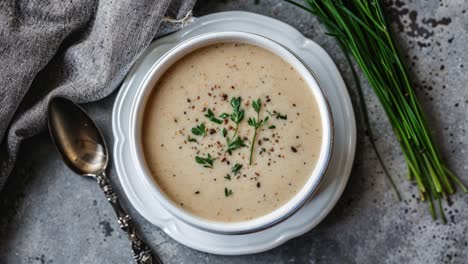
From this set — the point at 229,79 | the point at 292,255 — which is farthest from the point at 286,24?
the point at 292,255

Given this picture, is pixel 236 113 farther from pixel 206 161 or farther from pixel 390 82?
pixel 390 82

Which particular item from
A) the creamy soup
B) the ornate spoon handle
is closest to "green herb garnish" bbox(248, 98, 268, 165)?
the creamy soup

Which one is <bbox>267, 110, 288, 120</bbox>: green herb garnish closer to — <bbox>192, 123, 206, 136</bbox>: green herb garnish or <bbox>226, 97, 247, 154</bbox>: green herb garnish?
<bbox>226, 97, 247, 154</bbox>: green herb garnish

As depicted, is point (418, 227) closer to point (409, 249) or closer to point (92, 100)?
point (409, 249)

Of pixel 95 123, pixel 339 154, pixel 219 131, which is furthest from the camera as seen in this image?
pixel 95 123

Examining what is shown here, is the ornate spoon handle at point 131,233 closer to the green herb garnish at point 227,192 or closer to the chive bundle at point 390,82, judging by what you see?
the green herb garnish at point 227,192

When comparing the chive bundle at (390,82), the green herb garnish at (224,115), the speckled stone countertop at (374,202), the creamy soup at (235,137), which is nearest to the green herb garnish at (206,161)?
the creamy soup at (235,137)
